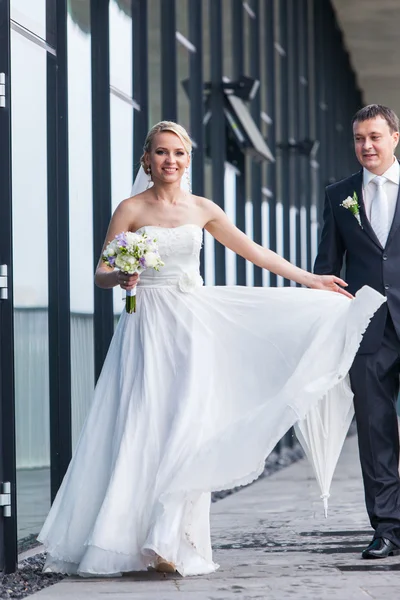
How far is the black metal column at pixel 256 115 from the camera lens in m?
12.8

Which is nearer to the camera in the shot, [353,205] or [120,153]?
[353,205]

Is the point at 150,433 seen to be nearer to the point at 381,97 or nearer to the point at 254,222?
the point at 254,222

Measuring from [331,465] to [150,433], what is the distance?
0.81 metres

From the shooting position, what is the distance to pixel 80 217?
6.93 meters

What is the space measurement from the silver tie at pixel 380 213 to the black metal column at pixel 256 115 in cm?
722

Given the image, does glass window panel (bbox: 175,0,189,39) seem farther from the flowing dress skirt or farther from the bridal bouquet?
the bridal bouquet

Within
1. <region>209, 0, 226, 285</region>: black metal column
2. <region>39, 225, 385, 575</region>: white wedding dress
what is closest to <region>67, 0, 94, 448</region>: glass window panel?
<region>39, 225, 385, 575</region>: white wedding dress

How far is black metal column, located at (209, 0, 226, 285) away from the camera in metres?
10.7

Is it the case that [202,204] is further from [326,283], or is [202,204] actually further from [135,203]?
[326,283]

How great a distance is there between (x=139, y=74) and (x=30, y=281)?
2605 mm

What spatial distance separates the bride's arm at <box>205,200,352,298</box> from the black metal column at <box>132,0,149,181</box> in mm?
2610

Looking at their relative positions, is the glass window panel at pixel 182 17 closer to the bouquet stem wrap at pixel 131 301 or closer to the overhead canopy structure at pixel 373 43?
the bouquet stem wrap at pixel 131 301

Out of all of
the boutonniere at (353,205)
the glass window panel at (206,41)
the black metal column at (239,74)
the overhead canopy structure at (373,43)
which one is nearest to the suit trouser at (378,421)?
the boutonniere at (353,205)

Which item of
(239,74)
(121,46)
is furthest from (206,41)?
(121,46)
